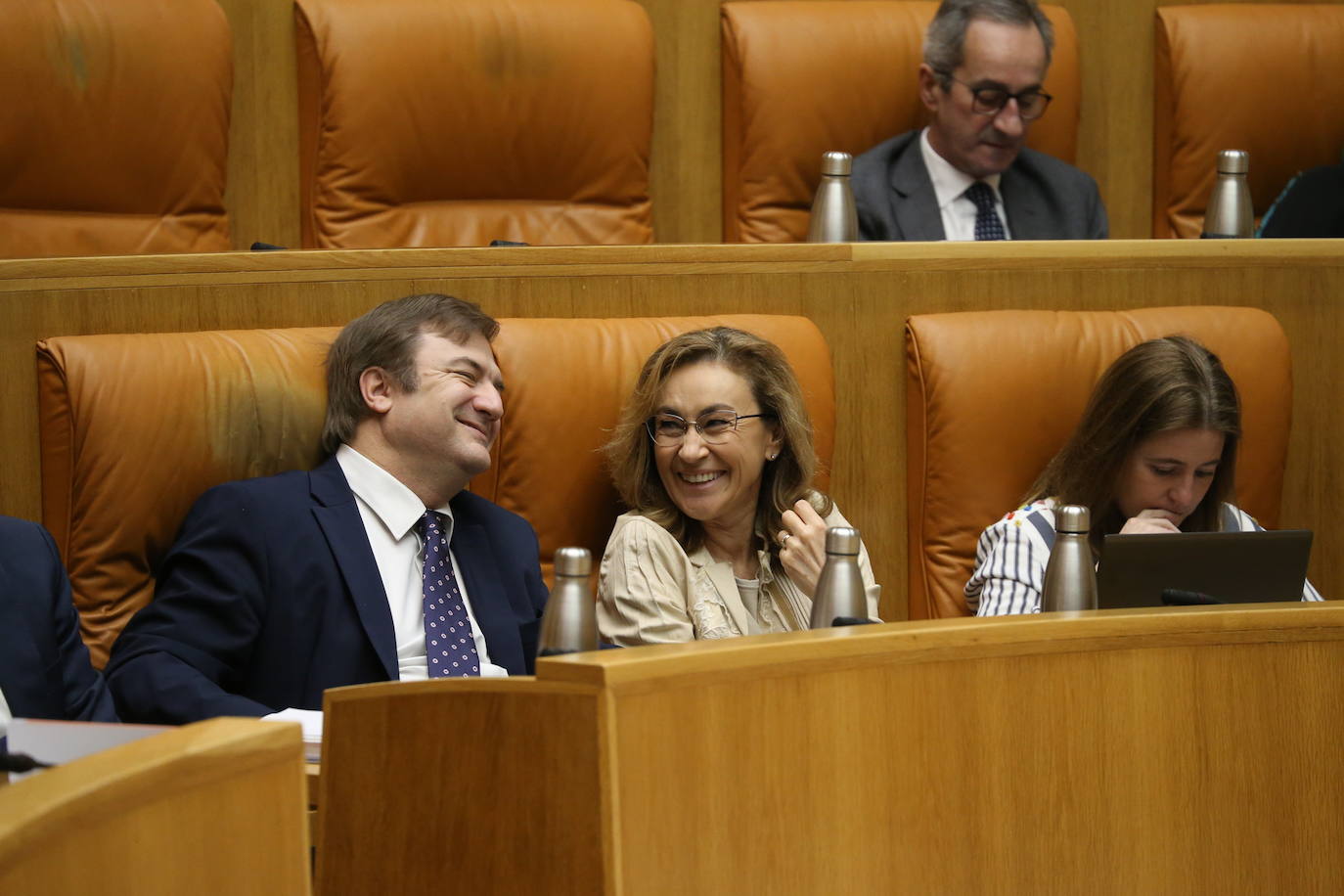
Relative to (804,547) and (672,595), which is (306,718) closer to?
(672,595)

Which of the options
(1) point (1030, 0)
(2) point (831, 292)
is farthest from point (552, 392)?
(1) point (1030, 0)

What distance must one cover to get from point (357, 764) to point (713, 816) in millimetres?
256

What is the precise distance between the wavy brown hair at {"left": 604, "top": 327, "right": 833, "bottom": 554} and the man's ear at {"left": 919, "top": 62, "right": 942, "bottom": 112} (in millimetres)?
668

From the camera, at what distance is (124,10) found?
2.20 meters

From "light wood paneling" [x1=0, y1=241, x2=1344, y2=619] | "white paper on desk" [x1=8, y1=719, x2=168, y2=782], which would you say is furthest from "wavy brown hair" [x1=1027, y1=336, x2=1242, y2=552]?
"white paper on desk" [x1=8, y1=719, x2=168, y2=782]

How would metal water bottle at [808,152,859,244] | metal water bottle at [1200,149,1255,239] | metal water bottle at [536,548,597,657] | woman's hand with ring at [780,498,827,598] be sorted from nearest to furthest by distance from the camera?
1. metal water bottle at [536,548,597,657]
2. woman's hand with ring at [780,498,827,598]
3. metal water bottle at [808,152,859,244]
4. metal water bottle at [1200,149,1255,239]

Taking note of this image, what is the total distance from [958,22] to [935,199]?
0.26 meters

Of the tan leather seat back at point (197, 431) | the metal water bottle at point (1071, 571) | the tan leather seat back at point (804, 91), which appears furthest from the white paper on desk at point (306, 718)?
the tan leather seat back at point (804, 91)

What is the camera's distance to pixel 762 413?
1949 mm

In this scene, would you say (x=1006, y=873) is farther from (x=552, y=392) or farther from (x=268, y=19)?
(x=268, y=19)

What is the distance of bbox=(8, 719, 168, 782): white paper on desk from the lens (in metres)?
0.93

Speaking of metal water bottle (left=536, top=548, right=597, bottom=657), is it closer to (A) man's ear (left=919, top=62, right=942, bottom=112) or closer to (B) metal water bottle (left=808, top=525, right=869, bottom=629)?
(B) metal water bottle (left=808, top=525, right=869, bottom=629)

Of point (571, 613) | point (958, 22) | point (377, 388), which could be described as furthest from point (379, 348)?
point (958, 22)

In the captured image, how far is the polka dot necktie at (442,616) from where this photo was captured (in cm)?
175
